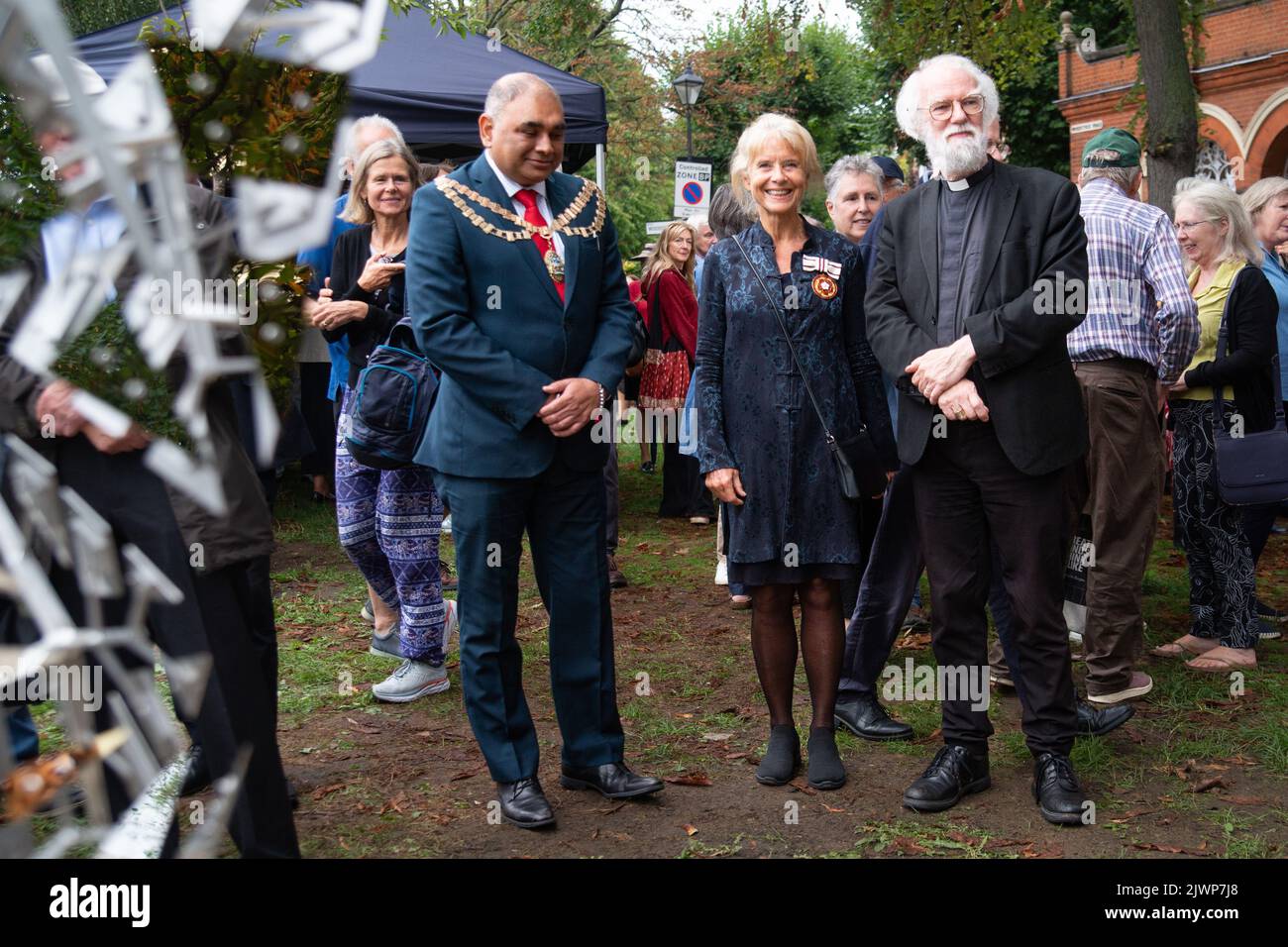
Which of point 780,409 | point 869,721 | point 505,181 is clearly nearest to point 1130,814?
point 869,721

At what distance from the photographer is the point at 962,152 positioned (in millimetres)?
3924

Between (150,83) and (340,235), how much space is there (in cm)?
431

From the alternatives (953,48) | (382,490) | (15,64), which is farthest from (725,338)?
(953,48)

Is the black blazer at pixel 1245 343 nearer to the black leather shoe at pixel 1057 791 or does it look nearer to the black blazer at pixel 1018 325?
the black blazer at pixel 1018 325

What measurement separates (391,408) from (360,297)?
0.67 m

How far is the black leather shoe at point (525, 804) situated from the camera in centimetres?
375

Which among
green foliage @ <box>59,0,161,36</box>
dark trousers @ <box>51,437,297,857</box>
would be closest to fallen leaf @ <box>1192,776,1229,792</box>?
dark trousers @ <box>51,437,297,857</box>

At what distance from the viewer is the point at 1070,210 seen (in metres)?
3.83

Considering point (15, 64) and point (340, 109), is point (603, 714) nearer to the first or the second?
point (340, 109)

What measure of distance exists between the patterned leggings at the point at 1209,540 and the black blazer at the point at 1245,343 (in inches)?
4.1

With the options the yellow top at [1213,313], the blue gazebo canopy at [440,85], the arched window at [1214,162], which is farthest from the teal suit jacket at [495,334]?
the arched window at [1214,162]

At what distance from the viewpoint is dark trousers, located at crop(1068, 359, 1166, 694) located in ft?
16.3

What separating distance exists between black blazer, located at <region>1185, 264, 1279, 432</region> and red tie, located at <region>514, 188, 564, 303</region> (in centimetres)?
330

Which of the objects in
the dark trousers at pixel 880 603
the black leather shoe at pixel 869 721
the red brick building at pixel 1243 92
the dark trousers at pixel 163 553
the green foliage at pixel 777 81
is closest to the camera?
the dark trousers at pixel 163 553
